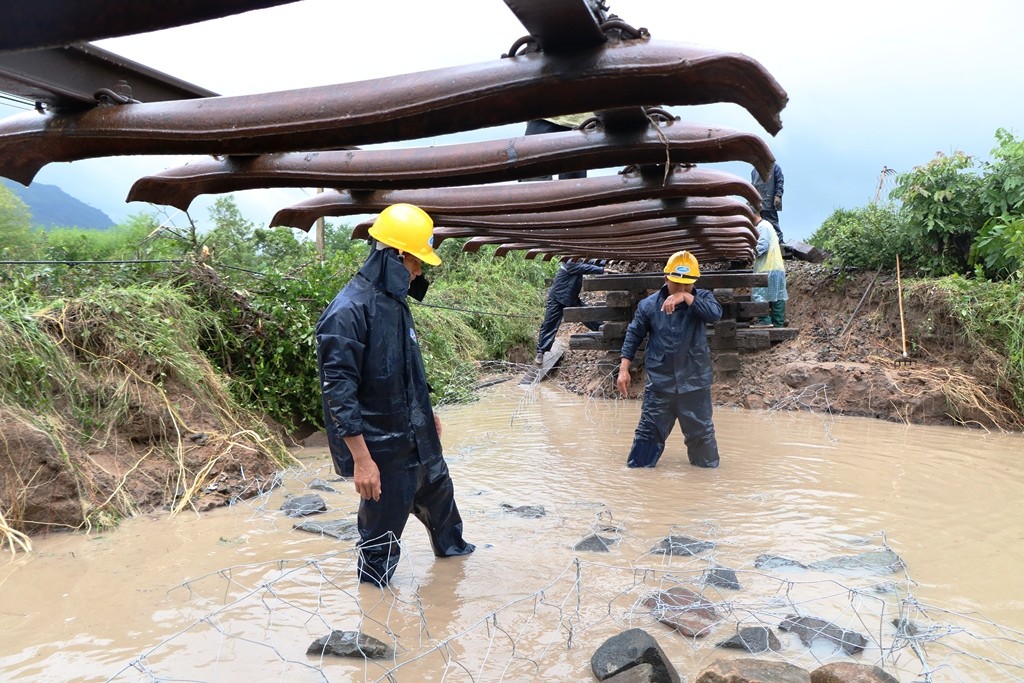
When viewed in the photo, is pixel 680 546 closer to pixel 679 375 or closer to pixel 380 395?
pixel 380 395

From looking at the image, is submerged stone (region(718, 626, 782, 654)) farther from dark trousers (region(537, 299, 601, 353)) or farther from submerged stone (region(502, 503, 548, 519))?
dark trousers (region(537, 299, 601, 353))

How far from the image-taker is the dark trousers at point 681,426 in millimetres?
6270

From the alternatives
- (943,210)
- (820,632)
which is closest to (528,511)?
(820,632)

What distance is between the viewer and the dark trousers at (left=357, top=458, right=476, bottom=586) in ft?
12.2

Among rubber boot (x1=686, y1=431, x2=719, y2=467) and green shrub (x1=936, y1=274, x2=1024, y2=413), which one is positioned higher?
green shrub (x1=936, y1=274, x2=1024, y2=413)

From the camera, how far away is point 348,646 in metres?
3.08

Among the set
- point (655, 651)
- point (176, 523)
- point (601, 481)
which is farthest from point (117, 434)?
point (655, 651)

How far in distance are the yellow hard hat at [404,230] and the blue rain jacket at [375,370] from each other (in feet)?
0.21

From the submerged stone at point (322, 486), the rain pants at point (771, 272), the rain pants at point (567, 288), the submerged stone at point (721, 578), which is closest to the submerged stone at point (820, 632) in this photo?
the submerged stone at point (721, 578)

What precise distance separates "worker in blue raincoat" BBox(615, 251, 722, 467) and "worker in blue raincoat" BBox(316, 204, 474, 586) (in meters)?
2.86

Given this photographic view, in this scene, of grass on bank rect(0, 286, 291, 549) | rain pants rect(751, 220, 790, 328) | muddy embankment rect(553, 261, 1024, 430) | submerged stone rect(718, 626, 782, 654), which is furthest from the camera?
rain pants rect(751, 220, 790, 328)

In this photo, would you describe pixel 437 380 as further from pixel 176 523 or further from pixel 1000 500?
pixel 1000 500

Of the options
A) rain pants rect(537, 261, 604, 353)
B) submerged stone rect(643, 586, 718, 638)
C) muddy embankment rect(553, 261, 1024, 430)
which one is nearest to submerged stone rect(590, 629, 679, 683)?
submerged stone rect(643, 586, 718, 638)

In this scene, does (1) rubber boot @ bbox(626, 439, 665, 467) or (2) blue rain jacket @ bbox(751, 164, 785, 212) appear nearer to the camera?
(1) rubber boot @ bbox(626, 439, 665, 467)
